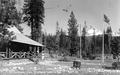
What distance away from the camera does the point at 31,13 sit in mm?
55156

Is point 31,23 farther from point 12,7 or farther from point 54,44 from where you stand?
point 54,44

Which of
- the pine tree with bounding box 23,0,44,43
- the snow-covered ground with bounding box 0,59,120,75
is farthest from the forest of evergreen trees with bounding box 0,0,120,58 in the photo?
the snow-covered ground with bounding box 0,59,120,75

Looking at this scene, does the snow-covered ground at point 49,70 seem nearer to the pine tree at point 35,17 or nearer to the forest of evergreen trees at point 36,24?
the forest of evergreen trees at point 36,24

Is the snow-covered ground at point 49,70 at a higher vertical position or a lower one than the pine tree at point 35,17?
lower

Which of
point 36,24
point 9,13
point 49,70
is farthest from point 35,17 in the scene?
point 49,70

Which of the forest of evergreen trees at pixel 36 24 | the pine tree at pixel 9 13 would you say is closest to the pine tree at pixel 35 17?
the forest of evergreen trees at pixel 36 24

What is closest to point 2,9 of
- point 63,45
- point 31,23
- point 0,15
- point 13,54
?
point 0,15

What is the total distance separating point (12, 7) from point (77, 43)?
63.8 metres

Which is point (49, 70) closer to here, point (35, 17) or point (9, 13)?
point (9, 13)

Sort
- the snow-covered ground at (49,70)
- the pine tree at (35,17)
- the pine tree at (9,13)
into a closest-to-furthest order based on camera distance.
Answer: the snow-covered ground at (49,70) → the pine tree at (9,13) → the pine tree at (35,17)

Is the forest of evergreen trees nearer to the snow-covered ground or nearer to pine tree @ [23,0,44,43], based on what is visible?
pine tree @ [23,0,44,43]

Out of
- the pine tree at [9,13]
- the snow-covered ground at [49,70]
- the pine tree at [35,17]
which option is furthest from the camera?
the pine tree at [35,17]

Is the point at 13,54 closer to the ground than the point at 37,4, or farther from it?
closer to the ground

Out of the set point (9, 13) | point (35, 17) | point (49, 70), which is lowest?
point (49, 70)
